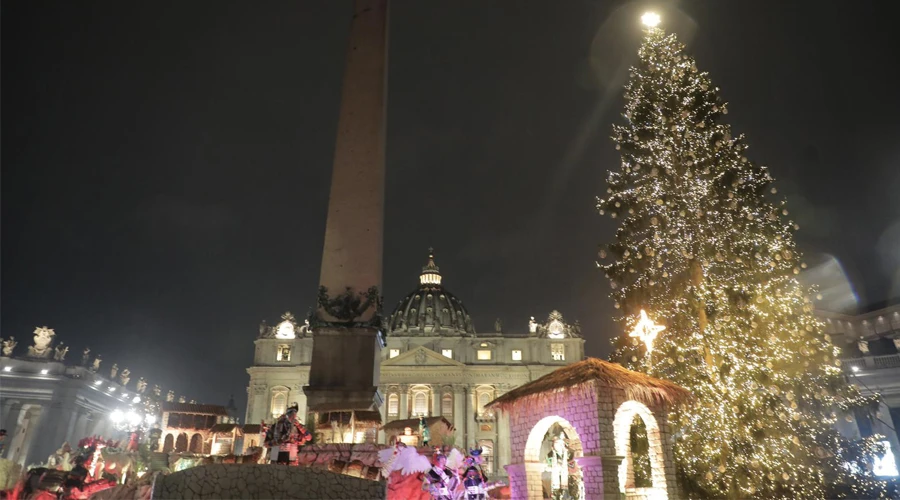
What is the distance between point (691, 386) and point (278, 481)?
1213 centimetres

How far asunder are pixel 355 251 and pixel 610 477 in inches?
344

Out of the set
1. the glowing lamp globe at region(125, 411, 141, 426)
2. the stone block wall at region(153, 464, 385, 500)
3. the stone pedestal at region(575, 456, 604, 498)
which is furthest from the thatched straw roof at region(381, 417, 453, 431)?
the glowing lamp globe at region(125, 411, 141, 426)

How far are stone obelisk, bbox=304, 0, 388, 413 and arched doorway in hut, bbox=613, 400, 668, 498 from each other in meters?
6.19

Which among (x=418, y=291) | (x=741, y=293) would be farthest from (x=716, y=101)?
(x=418, y=291)

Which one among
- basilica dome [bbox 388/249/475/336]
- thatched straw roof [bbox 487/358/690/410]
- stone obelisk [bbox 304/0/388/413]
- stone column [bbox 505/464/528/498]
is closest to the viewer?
thatched straw roof [bbox 487/358/690/410]

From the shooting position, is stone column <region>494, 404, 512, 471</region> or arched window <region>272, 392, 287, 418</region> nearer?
stone column <region>494, 404, 512, 471</region>

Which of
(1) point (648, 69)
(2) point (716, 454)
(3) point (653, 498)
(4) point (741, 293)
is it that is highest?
(1) point (648, 69)

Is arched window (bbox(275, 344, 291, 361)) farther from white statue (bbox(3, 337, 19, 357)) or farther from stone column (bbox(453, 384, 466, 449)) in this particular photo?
white statue (bbox(3, 337, 19, 357))

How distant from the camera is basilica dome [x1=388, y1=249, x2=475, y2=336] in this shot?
91.6m

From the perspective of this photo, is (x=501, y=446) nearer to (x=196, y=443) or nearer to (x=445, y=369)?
(x=445, y=369)

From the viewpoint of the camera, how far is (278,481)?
426cm

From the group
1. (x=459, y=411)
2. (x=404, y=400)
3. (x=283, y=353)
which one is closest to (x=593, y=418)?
(x=459, y=411)

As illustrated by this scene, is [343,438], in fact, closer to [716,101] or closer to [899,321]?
[716,101]

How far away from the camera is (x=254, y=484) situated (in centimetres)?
421
